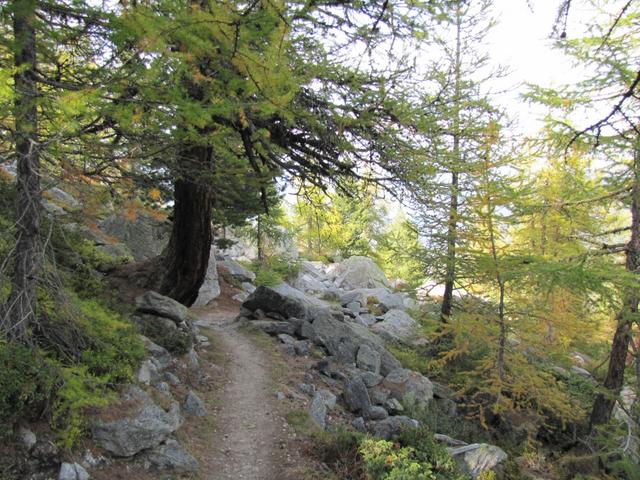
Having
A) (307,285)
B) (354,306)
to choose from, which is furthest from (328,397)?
(307,285)

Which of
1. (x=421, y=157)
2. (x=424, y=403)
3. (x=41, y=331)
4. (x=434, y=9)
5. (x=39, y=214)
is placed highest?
(x=434, y=9)

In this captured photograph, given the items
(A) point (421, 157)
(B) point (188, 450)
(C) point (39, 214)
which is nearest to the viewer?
(C) point (39, 214)

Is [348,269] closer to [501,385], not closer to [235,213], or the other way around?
[235,213]

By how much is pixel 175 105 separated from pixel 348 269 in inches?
962

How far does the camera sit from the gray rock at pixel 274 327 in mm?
10008

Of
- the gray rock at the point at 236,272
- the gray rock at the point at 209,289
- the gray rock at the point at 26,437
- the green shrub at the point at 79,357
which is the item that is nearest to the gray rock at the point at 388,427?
the green shrub at the point at 79,357

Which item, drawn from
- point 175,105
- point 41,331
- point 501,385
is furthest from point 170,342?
point 501,385

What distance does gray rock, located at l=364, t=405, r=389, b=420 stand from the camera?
7.22m

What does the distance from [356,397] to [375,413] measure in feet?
1.36

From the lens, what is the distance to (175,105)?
315cm

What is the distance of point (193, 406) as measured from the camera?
586cm

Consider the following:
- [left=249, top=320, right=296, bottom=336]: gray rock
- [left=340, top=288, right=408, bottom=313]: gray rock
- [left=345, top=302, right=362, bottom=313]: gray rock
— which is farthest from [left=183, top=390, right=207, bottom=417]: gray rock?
[left=340, top=288, right=408, bottom=313]: gray rock

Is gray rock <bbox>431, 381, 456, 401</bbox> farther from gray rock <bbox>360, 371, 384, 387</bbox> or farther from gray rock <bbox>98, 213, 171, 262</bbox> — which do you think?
gray rock <bbox>98, 213, 171, 262</bbox>

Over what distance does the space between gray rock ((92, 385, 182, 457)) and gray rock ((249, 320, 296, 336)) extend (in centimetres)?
498
